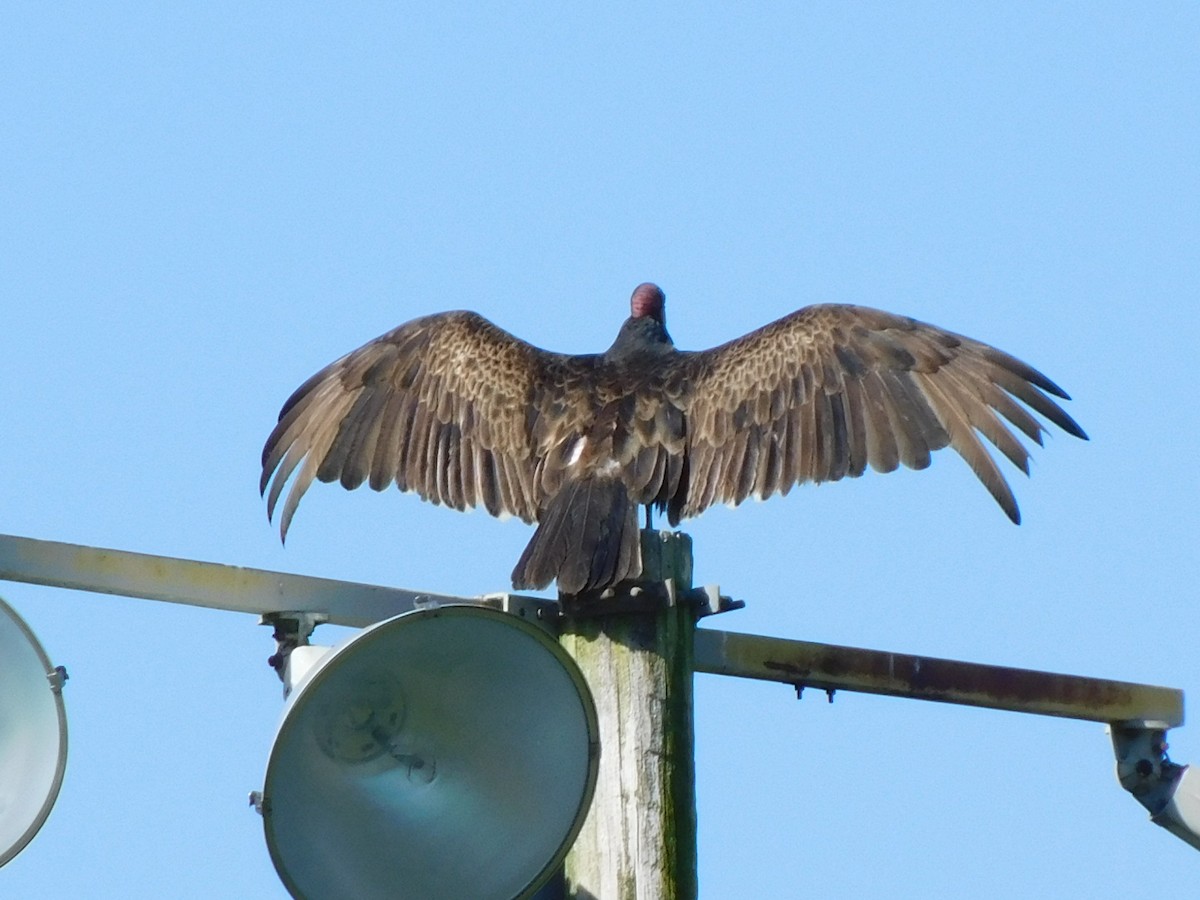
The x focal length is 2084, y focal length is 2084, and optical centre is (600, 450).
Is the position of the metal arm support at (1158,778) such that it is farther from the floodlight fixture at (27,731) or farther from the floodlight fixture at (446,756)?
the floodlight fixture at (27,731)

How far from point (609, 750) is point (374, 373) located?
251 cm

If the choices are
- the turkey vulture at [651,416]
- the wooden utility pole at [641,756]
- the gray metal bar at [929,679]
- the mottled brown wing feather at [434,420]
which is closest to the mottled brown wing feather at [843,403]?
the turkey vulture at [651,416]

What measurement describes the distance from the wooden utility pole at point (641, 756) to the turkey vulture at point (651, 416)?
4.37 ft

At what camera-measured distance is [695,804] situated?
10.9 feet

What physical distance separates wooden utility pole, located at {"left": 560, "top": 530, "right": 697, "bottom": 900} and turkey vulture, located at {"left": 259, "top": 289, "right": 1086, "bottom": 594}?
52.4 inches

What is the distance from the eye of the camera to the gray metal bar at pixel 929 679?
353 cm

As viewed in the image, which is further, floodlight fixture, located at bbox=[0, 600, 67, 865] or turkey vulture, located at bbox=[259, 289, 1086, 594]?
turkey vulture, located at bbox=[259, 289, 1086, 594]

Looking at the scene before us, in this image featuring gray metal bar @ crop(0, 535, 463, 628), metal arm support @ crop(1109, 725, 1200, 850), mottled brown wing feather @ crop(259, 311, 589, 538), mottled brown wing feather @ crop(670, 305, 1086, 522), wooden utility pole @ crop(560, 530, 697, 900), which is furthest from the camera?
mottled brown wing feather @ crop(259, 311, 589, 538)

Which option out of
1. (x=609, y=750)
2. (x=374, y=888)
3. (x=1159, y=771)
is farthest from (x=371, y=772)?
(x=1159, y=771)

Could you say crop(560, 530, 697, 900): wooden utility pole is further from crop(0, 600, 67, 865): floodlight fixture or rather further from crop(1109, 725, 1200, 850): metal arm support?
crop(1109, 725, 1200, 850): metal arm support

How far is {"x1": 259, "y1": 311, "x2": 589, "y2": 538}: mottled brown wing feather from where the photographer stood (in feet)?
17.2

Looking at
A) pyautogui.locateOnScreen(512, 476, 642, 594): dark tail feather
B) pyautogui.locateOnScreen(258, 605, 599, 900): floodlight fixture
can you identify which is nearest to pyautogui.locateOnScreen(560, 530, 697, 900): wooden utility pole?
pyautogui.locateOnScreen(258, 605, 599, 900): floodlight fixture

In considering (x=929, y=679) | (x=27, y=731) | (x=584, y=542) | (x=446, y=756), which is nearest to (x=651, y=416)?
(x=584, y=542)

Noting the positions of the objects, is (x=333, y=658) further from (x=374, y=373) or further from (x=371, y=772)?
(x=374, y=373)
